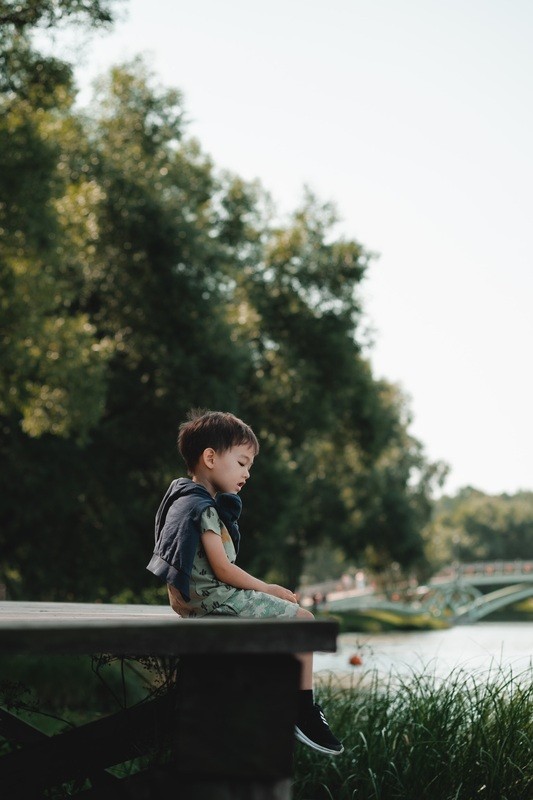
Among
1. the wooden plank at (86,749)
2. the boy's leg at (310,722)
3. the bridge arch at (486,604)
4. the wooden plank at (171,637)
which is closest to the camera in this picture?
the wooden plank at (171,637)

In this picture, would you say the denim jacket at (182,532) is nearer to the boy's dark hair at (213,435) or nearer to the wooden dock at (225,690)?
the boy's dark hair at (213,435)

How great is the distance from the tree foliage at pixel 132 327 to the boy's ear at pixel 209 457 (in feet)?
36.6

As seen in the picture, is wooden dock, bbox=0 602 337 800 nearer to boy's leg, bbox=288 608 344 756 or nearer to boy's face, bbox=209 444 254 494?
boy's leg, bbox=288 608 344 756

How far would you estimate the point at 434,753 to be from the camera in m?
4.47

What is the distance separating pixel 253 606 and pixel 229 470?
0.51 m

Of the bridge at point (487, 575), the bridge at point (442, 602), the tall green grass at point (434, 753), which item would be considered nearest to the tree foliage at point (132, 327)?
the tall green grass at point (434, 753)

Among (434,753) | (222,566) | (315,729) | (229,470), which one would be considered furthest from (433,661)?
(222,566)

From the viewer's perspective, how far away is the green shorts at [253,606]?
3254 mm

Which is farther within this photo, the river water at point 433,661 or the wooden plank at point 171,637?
the river water at point 433,661

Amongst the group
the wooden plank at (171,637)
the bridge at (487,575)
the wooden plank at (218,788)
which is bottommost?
the wooden plank at (218,788)

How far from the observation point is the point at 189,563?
10.5 feet

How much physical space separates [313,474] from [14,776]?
34653 millimetres

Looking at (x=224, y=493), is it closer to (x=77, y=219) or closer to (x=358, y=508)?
(x=77, y=219)

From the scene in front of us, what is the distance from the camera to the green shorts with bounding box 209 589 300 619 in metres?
3.25
